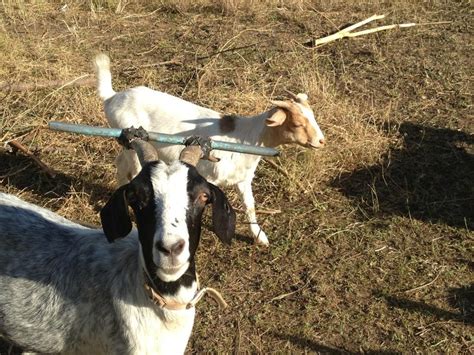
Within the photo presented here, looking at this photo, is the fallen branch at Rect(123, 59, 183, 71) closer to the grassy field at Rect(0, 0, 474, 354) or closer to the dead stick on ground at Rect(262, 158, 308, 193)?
the grassy field at Rect(0, 0, 474, 354)

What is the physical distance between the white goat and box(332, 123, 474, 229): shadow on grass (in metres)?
1.14

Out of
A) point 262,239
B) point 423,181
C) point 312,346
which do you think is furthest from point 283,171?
point 312,346

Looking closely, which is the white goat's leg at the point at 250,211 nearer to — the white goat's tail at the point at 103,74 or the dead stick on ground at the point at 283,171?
the dead stick on ground at the point at 283,171

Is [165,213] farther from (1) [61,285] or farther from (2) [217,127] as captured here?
(2) [217,127]

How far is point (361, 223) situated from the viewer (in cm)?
537

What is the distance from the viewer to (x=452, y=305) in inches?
177

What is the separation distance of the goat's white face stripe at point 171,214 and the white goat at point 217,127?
2.01m

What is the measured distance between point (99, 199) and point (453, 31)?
20.5 feet

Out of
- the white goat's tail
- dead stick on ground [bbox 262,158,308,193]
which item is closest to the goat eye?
the white goat's tail

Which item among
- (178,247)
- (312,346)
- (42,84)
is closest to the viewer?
(178,247)

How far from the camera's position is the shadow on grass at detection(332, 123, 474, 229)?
217 inches

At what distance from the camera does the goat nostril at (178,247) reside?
2.56m

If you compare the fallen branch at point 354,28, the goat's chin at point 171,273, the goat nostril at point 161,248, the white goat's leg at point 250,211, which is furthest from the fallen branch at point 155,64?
the goat nostril at point 161,248

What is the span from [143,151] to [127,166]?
209cm
